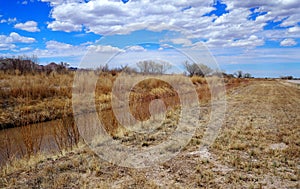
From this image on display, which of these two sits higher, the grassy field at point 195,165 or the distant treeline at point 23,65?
the distant treeline at point 23,65

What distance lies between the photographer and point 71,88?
739 inches

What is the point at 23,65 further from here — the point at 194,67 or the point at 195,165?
the point at 195,165

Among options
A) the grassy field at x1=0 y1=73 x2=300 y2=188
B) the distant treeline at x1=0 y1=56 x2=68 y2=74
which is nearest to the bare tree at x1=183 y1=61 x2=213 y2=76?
the grassy field at x1=0 y1=73 x2=300 y2=188

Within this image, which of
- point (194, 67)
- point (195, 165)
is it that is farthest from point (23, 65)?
point (195, 165)

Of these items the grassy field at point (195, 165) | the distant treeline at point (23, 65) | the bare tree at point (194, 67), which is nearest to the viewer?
the grassy field at point (195, 165)

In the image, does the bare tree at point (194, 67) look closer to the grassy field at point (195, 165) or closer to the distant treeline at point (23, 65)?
the grassy field at point (195, 165)

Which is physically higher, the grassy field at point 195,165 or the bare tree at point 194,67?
the bare tree at point 194,67

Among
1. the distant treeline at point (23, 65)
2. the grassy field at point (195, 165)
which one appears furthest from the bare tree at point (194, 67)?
the distant treeline at point (23, 65)

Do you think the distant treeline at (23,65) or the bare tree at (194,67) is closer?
the bare tree at (194,67)

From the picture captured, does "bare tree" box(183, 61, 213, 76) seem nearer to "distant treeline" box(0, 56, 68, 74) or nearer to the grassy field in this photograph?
the grassy field

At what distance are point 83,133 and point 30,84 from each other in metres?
11.1

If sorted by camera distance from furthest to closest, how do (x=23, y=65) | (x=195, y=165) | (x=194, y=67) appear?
1. (x=23, y=65)
2. (x=194, y=67)
3. (x=195, y=165)

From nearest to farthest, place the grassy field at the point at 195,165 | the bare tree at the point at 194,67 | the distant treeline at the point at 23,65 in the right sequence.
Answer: the grassy field at the point at 195,165 → the bare tree at the point at 194,67 → the distant treeline at the point at 23,65

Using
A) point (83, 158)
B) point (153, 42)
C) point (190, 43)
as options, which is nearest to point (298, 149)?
point (190, 43)
